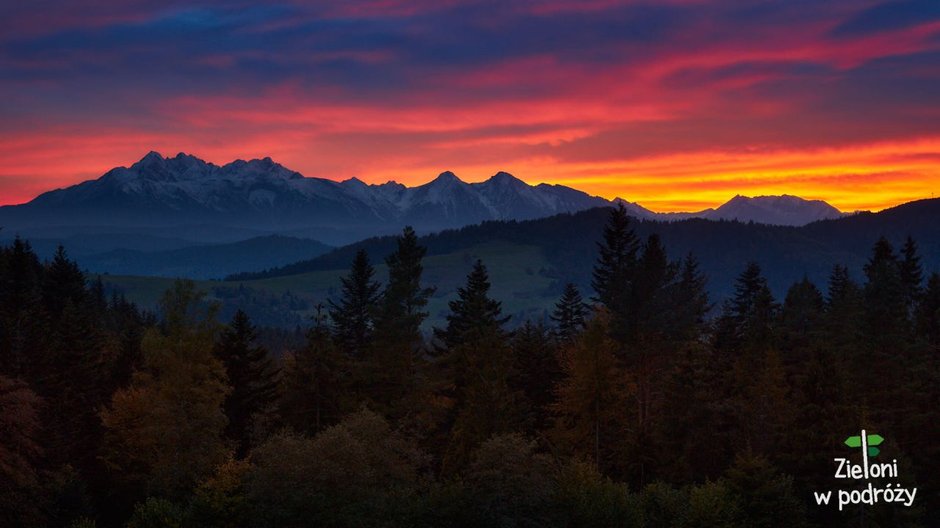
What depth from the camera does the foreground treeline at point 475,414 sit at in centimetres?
5600

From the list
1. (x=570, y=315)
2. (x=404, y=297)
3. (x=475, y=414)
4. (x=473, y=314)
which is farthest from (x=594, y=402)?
(x=570, y=315)

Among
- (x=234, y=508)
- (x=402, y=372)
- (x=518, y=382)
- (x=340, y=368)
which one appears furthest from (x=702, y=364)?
(x=234, y=508)

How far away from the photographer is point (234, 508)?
5744 centimetres

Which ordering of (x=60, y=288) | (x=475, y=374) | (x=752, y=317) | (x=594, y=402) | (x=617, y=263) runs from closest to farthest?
(x=475, y=374) < (x=594, y=402) < (x=752, y=317) < (x=617, y=263) < (x=60, y=288)

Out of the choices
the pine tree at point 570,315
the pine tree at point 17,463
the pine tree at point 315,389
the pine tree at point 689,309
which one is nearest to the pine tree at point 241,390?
the pine tree at point 315,389

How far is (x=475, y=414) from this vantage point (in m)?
64.9

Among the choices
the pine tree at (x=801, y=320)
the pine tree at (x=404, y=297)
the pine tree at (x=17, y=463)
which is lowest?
the pine tree at (x=17, y=463)

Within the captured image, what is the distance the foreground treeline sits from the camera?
5600cm

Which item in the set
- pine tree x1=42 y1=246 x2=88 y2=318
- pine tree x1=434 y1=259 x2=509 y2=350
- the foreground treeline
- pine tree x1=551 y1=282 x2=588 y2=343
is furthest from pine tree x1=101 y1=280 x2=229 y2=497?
pine tree x1=42 y1=246 x2=88 y2=318

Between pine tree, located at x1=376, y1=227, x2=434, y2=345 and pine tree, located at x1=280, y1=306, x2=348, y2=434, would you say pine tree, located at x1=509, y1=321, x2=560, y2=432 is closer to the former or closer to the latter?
pine tree, located at x1=376, y1=227, x2=434, y2=345

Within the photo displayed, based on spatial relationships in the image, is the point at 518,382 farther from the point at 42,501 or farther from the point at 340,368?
the point at 42,501

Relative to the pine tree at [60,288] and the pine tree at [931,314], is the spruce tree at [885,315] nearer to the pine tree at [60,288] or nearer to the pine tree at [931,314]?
the pine tree at [931,314]

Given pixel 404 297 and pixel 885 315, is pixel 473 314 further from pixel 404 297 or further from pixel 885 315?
pixel 885 315

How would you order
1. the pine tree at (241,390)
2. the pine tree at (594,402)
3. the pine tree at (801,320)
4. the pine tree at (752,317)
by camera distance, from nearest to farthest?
the pine tree at (594,402), the pine tree at (241,390), the pine tree at (752,317), the pine tree at (801,320)
